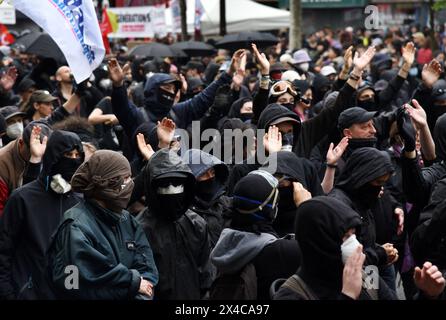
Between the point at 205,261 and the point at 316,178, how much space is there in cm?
138

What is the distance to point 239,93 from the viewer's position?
12250mm

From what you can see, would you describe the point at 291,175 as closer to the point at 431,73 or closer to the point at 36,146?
the point at 36,146

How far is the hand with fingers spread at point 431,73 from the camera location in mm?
9052

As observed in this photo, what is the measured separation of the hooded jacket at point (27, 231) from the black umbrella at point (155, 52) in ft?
41.2

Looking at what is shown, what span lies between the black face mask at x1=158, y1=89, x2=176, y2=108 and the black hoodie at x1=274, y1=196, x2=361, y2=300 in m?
5.33

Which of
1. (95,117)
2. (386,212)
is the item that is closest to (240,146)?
(386,212)

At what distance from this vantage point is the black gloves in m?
6.26

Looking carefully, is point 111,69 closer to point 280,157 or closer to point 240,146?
point 240,146

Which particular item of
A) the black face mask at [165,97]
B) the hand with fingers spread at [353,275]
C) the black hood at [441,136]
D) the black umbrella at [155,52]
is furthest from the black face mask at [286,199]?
the black umbrella at [155,52]

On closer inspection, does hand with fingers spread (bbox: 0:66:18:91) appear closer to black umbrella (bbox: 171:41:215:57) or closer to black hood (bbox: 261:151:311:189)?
black hood (bbox: 261:151:311:189)

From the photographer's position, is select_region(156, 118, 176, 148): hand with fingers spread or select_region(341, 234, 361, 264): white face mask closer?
select_region(341, 234, 361, 264): white face mask

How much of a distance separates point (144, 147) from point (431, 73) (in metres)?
3.66

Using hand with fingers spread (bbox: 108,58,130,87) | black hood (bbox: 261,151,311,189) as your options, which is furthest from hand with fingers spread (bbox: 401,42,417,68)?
black hood (bbox: 261,151,311,189)
